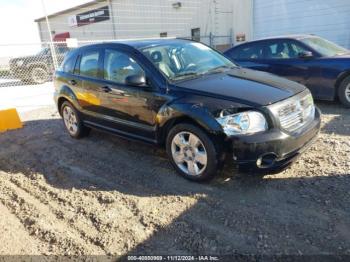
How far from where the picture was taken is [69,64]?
564 centimetres

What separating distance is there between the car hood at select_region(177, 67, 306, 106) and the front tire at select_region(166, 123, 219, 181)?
19.5 inches

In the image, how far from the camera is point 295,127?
3539 millimetres

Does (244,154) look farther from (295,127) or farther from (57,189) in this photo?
(57,189)

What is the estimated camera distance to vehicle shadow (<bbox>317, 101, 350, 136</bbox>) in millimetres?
5141

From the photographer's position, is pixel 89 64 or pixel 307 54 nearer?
pixel 89 64

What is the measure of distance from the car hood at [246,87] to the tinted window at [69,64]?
2.55 meters

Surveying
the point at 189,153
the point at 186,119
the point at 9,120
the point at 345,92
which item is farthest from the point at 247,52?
the point at 9,120

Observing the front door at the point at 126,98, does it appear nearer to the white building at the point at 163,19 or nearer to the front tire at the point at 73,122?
the front tire at the point at 73,122

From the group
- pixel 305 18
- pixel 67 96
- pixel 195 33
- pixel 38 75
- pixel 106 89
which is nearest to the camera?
pixel 106 89

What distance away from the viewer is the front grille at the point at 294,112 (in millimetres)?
3393

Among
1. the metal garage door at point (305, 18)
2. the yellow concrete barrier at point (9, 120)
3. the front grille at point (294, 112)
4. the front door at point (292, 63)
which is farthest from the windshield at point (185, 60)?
the metal garage door at point (305, 18)

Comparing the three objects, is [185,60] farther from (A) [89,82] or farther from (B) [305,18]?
(B) [305,18]

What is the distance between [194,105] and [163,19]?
710 inches

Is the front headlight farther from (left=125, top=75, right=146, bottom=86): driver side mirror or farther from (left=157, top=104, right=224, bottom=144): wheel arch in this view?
(left=125, top=75, right=146, bottom=86): driver side mirror
